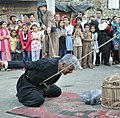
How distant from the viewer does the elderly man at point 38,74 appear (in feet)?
21.0

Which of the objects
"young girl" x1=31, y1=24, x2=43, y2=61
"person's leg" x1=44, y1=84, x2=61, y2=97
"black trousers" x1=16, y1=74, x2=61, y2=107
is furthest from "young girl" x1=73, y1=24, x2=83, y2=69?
"black trousers" x1=16, y1=74, x2=61, y2=107

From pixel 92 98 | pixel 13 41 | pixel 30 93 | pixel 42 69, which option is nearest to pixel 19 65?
pixel 42 69

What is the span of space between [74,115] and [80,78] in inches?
142

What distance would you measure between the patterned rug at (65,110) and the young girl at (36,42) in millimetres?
4363

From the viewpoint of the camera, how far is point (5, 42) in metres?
11.1

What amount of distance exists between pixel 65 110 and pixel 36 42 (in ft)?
17.0

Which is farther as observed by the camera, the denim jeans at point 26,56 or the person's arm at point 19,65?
the denim jeans at point 26,56

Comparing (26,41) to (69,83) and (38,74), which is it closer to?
(69,83)

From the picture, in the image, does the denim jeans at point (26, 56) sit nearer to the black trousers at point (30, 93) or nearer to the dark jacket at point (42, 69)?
the black trousers at point (30, 93)

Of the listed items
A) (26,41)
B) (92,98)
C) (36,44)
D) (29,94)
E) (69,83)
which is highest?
(26,41)

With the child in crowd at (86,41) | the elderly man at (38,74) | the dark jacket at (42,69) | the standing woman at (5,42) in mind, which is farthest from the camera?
the child in crowd at (86,41)

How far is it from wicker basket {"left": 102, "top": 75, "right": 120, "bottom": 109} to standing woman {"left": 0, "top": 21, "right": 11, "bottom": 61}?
5.21m

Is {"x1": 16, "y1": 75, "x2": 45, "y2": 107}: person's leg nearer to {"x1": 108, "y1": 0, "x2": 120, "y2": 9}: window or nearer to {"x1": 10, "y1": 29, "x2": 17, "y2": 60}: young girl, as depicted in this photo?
{"x1": 10, "y1": 29, "x2": 17, "y2": 60}: young girl

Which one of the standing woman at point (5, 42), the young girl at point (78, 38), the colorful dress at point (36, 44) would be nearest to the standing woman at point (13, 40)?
the standing woman at point (5, 42)
